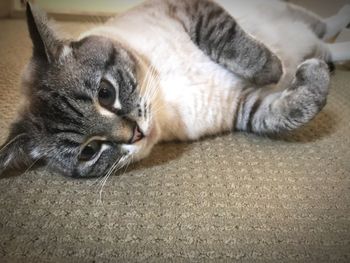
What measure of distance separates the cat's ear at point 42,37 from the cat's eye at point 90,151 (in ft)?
0.80

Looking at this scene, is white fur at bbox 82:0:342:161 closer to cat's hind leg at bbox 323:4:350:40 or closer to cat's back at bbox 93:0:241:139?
cat's back at bbox 93:0:241:139

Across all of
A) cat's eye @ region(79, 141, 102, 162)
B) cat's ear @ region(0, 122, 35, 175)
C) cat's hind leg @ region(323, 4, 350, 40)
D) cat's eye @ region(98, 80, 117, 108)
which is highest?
cat's hind leg @ region(323, 4, 350, 40)

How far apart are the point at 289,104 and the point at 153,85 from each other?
39 centimetres

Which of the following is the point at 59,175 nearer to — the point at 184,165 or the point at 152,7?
the point at 184,165

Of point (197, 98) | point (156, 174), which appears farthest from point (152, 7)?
point (156, 174)

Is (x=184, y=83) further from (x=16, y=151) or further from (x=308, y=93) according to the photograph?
(x=16, y=151)

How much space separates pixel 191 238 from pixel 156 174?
0.87 feet

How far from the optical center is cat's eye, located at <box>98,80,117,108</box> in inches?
36.7

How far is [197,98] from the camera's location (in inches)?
44.9

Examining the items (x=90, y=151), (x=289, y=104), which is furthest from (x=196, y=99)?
(x=90, y=151)

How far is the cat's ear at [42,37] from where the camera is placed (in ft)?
2.99

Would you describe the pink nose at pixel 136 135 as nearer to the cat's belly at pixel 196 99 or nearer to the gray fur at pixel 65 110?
the gray fur at pixel 65 110

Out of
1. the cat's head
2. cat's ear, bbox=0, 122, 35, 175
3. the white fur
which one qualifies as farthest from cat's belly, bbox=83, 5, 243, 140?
cat's ear, bbox=0, 122, 35, 175

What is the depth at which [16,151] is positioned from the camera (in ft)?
3.08
